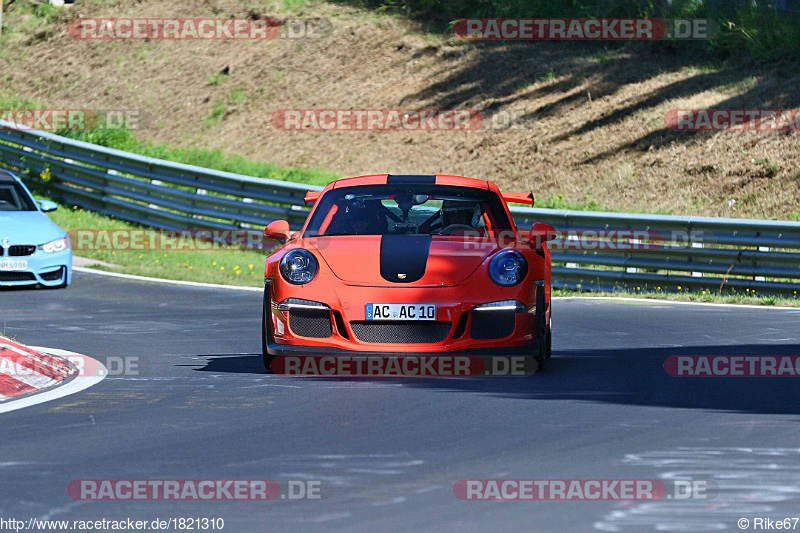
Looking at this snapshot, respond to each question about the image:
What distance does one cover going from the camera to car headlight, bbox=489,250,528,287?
8.94 m

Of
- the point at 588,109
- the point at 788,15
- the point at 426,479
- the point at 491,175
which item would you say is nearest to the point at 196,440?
the point at 426,479

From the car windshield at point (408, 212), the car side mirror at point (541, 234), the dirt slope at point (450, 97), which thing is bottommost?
the car side mirror at point (541, 234)

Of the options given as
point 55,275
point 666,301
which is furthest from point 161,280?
point 666,301

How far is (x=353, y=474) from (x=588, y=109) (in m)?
19.9

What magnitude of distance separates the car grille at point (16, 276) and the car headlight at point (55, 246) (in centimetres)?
35

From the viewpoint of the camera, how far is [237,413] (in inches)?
302

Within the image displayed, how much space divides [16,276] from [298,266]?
7.92 metres

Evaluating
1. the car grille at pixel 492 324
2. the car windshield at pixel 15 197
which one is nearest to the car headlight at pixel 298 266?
the car grille at pixel 492 324

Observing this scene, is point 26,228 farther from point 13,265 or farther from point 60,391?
point 60,391

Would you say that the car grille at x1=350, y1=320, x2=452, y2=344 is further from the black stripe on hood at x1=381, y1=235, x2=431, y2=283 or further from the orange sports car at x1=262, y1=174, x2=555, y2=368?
the black stripe on hood at x1=381, y1=235, x2=431, y2=283

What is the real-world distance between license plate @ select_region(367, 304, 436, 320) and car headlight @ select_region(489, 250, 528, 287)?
51cm

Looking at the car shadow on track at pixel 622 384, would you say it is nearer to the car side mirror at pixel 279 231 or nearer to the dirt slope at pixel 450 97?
the car side mirror at pixel 279 231

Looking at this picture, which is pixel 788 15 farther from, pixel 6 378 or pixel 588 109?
pixel 6 378

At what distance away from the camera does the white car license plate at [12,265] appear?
15758 millimetres
